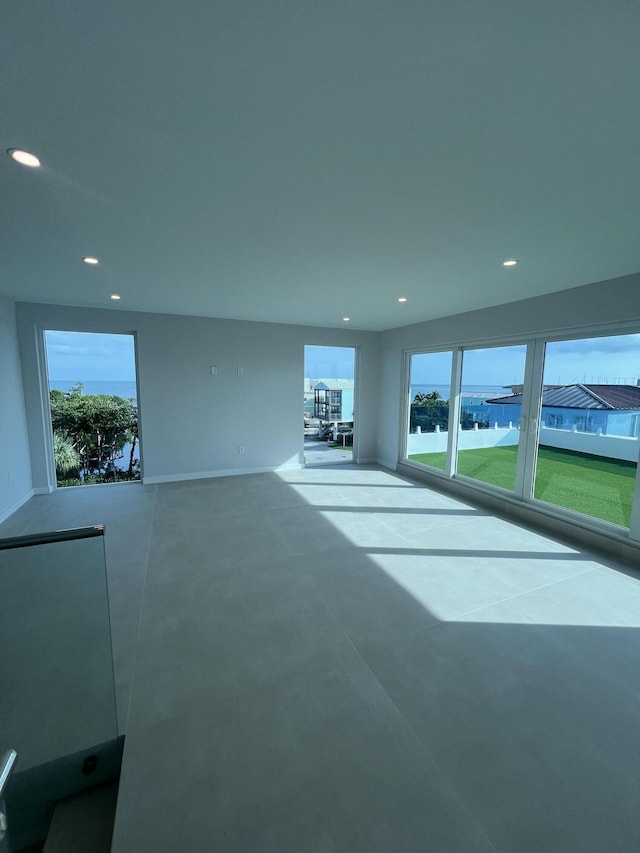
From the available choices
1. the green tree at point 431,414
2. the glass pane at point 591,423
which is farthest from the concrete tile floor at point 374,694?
the green tree at point 431,414

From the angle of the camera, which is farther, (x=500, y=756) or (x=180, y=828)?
(x=500, y=756)

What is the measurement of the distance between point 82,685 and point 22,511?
3367 millimetres

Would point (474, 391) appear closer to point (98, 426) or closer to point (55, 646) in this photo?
point (55, 646)

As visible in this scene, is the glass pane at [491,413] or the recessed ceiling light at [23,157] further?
the glass pane at [491,413]

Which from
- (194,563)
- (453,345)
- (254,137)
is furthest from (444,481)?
(254,137)

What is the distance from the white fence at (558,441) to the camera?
3355mm

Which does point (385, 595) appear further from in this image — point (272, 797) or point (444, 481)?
point (444, 481)

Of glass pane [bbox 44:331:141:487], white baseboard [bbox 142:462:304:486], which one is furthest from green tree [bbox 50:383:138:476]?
white baseboard [bbox 142:462:304:486]

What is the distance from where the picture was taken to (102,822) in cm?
141

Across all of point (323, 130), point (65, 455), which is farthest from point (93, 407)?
point (323, 130)

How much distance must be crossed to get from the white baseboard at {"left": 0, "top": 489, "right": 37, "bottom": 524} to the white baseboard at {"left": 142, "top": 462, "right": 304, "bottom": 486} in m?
1.34

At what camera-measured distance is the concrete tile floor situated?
1.26 meters

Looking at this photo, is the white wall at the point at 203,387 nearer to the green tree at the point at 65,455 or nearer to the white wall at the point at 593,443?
the green tree at the point at 65,455

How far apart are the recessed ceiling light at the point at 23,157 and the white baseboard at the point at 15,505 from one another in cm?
380
